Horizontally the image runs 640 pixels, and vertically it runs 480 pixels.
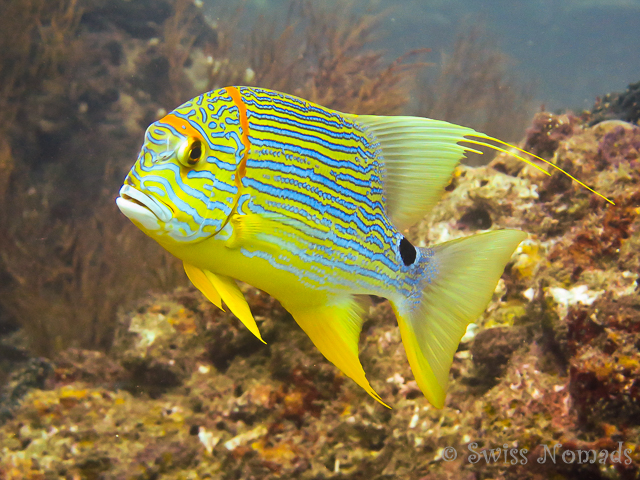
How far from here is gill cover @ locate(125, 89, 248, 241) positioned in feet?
3.36

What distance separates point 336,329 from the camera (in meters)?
1.30

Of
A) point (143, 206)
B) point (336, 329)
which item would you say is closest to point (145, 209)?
point (143, 206)

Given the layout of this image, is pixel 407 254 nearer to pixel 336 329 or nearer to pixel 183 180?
pixel 336 329

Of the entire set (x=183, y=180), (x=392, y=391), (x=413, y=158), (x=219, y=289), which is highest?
(x=413, y=158)

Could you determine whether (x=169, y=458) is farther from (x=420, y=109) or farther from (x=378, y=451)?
(x=420, y=109)

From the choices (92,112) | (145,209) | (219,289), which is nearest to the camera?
(145,209)

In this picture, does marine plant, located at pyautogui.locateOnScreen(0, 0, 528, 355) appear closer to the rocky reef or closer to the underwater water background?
the underwater water background

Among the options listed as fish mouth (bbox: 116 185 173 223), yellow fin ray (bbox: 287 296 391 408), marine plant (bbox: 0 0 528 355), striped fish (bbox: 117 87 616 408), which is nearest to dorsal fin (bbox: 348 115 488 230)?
striped fish (bbox: 117 87 616 408)

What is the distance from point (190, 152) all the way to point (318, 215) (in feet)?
1.46

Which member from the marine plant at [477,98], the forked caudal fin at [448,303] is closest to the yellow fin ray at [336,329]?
the forked caudal fin at [448,303]

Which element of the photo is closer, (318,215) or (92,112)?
A: (318,215)

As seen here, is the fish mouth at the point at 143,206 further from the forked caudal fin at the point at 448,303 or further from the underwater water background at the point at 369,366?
the underwater water background at the point at 369,366

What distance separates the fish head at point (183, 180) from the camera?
1.01 meters

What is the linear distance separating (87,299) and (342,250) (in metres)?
4.42
